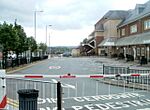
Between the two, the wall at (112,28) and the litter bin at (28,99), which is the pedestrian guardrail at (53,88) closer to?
the litter bin at (28,99)

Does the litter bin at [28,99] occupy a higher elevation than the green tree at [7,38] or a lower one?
lower

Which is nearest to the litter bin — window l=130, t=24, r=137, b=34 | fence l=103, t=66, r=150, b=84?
fence l=103, t=66, r=150, b=84

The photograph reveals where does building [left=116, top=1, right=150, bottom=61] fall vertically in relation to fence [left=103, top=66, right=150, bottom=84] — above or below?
above

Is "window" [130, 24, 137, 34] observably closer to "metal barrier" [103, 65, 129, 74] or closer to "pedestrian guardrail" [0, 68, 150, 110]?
"metal barrier" [103, 65, 129, 74]

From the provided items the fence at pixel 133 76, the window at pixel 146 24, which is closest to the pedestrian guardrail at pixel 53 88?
the fence at pixel 133 76

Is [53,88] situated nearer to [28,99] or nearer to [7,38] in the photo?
[28,99]

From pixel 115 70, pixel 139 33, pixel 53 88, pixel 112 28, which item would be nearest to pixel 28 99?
pixel 53 88

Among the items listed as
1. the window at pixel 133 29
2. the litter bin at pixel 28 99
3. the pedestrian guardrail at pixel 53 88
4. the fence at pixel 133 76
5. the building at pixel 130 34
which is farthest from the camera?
the window at pixel 133 29

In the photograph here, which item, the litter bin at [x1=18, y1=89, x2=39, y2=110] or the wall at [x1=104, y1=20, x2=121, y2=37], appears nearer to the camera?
the litter bin at [x1=18, y1=89, x2=39, y2=110]

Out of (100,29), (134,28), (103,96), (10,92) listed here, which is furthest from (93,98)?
(100,29)

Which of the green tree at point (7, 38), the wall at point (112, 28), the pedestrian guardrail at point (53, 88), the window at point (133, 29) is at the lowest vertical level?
the pedestrian guardrail at point (53, 88)

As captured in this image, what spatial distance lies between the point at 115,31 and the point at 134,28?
26283mm

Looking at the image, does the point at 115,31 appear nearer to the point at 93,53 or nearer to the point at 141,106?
the point at 93,53

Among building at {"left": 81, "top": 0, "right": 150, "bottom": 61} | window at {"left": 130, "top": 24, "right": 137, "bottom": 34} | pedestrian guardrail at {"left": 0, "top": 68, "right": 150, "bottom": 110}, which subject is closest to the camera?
pedestrian guardrail at {"left": 0, "top": 68, "right": 150, "bottom": 110}
